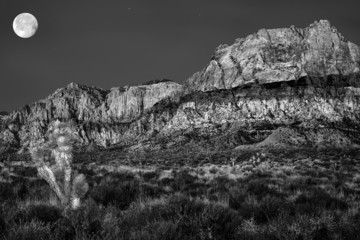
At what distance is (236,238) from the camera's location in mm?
5473

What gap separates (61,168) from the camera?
25.8 ft

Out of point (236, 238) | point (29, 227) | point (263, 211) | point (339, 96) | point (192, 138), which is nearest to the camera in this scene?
point (29, 227)

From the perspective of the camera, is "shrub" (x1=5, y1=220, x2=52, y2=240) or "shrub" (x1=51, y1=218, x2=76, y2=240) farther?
"shrub" (x1=51, y1=218, x2=76, y2=240)

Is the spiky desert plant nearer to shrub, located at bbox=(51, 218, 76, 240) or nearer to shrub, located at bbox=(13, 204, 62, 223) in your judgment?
shrub, located at bbox=(13, 204, 62, 223)

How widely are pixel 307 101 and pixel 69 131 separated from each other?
169796mm

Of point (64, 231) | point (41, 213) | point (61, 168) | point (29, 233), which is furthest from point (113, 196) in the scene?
point (29, 233)

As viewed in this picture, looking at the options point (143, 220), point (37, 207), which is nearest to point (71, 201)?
point (37, 207)

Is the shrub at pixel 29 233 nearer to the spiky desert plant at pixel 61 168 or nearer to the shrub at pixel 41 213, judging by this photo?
the shrub at pixel 41 213

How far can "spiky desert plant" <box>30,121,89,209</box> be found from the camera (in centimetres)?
736

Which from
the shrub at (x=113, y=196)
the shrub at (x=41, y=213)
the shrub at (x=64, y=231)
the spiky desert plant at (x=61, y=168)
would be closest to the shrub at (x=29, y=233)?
the shrub at (x=64, y=231)

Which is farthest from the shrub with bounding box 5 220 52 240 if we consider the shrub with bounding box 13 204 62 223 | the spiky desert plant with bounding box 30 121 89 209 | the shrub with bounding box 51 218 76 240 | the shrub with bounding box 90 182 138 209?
the shrub with bounding box 90 182 138 209

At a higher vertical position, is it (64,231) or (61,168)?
(61,168)

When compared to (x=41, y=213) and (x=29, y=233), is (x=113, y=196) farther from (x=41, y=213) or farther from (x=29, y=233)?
(x=29, y=233)

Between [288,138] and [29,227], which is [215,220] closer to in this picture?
[29,227]
